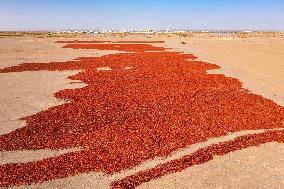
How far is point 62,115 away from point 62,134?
3153 millimetres

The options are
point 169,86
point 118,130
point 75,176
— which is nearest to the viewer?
point 75,176

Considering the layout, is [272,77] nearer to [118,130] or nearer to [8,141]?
[118,130]

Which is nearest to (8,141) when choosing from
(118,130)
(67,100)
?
(118,130)

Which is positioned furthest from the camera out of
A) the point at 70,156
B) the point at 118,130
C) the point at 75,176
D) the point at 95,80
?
the point at 95,80

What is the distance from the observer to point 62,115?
18.0 metres

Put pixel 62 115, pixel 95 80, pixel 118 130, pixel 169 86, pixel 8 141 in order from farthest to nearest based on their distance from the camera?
pixel 95 80, pixel 169 86, pixel 62 115, pixel 118 130, pixel 8 141

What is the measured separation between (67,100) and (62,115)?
409 centimetres

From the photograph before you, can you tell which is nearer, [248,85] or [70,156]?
[70,156]

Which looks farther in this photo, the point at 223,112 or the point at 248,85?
the point at 248,85

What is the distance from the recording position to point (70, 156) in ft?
40.5

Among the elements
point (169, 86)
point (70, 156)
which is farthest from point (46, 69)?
point (70, 156)

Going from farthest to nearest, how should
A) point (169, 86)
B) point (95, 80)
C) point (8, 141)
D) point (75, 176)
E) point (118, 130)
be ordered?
point (95, 80)
point (169, 86)
point (118, 130)
point (8, 141)
point (75, 176)

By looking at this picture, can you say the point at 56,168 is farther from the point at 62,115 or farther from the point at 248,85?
the point at 248,85

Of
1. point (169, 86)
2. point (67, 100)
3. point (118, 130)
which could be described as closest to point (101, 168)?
point (118, 130)
